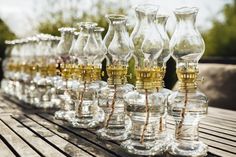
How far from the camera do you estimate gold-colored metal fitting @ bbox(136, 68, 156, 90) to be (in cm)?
186

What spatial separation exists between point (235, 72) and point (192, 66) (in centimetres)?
264

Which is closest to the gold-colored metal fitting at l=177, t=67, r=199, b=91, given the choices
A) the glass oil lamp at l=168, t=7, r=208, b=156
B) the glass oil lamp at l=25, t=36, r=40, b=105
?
the glass oil lamp at l=168, t=7, r=208, b=156

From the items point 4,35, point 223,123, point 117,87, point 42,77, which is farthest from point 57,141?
point 4,35

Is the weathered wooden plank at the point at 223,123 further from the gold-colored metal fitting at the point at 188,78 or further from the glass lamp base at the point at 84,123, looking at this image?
the gold-colored metal fitting at the point at 188,78

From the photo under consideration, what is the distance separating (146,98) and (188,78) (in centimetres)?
19

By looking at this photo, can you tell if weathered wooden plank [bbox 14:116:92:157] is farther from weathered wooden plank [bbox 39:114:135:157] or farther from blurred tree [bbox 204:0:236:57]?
blurred tree [bbox 204:0:236:57]

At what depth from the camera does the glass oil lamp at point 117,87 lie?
2131mm

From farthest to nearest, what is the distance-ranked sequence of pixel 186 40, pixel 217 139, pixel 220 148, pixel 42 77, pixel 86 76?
pixel 42 77, pixel 86 76, pixel 217 139, pixel 220 148, pixel 186 40

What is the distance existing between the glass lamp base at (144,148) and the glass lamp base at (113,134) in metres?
0.27

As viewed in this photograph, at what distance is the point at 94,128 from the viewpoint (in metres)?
2.46

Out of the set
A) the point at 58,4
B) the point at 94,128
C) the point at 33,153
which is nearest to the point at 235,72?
the point at 94,128

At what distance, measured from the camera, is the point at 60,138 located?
212 cm

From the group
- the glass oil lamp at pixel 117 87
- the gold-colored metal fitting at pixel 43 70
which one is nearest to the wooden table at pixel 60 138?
the glass oil lamp at pixel 117 87

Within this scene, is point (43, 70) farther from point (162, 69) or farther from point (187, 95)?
point (187, 95)
